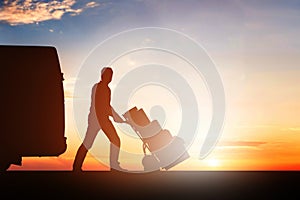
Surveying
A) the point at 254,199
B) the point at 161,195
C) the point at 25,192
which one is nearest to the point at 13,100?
the point at 25,192

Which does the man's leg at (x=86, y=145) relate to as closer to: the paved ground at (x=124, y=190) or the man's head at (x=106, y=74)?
the paved ground at (x=124, y=190)

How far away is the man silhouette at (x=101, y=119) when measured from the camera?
571 inches

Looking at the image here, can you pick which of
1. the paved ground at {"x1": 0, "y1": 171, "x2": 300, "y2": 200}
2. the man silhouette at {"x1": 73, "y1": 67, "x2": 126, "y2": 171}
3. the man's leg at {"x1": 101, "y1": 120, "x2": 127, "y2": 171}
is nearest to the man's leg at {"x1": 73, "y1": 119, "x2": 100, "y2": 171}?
the man silhouette at {"x1": 73, "y1": 67, "x2": 126, "y2": 171}

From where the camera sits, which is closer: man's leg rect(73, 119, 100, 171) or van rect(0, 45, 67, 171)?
van rect(0, 45, 67, 171)

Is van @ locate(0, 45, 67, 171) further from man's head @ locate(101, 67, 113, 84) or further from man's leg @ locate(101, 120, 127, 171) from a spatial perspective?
man's leg @ locate(101, 120, 127, 171)

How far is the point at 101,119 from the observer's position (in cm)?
1461

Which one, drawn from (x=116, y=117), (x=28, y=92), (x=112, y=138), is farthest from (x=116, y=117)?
(x=28, y=92)

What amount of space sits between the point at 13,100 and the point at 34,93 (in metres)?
0.46

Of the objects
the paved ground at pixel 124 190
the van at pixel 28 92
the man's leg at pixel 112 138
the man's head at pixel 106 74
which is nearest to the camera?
the paved ground at pixel 124 190

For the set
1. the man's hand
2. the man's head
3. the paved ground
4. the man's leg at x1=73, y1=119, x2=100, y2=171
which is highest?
the man's head

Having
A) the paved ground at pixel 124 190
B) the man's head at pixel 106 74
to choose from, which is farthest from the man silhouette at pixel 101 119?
the paved ground at pixel 124 190

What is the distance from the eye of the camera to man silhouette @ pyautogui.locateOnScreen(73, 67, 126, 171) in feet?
47.6

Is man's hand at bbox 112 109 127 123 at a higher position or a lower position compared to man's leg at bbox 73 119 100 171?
higher

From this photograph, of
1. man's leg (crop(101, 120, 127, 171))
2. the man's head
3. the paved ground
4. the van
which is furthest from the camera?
man's leg (crop(101, 120, 127, 171))
